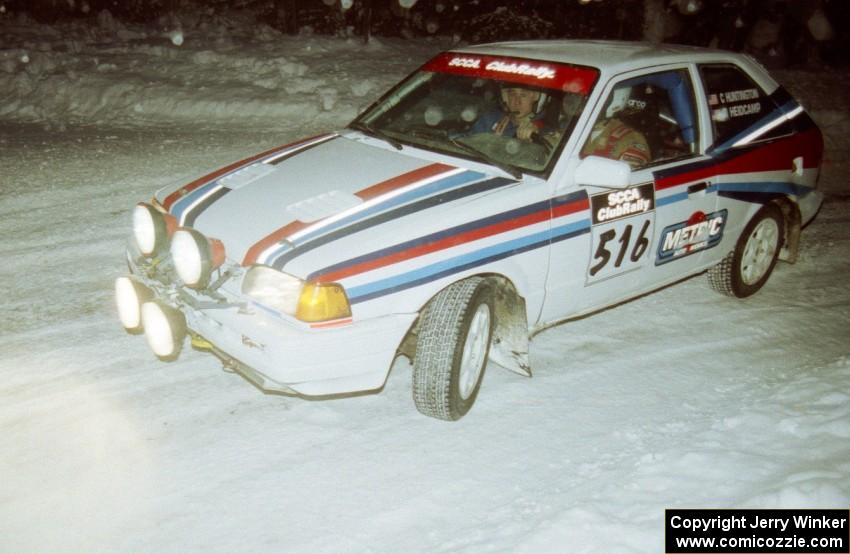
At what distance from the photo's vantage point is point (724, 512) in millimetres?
2934

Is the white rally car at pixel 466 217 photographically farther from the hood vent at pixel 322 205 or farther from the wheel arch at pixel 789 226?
the wheel arch at pixel 789 226

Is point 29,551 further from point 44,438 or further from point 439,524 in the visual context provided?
point 439,524

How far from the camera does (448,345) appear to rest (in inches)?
128

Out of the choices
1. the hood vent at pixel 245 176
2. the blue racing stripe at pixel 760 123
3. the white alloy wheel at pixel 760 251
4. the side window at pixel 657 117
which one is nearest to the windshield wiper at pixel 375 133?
the hood vent at pixel 245 176

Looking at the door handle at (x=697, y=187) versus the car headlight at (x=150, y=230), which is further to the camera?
the door handle at (x=697, y=187)

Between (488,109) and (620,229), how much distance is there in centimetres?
104

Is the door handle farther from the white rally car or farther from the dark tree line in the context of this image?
the dark tree line

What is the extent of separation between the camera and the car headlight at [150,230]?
3445mm

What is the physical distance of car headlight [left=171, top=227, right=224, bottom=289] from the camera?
10.3 feet

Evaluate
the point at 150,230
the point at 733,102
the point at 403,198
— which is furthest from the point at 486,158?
the point at 733,102

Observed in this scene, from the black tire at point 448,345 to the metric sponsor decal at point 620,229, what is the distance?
0.70 meters

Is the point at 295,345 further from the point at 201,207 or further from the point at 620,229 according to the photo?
the point at 620,229

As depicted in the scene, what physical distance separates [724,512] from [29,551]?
261cm

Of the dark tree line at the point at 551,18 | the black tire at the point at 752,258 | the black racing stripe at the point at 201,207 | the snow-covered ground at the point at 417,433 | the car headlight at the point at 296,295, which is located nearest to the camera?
the snow-covered ground at the point at 417,433
